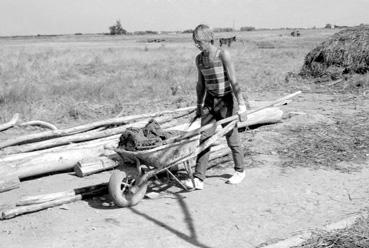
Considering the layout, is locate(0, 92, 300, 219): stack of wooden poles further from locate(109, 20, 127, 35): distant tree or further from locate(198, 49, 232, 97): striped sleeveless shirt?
locate(109, 20, 127, 35): distant tree

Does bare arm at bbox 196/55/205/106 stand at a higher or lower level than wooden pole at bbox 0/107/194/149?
higher

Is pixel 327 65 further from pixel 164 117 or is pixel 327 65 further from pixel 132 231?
pixel 132 231

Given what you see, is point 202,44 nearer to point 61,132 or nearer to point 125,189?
point 125,189

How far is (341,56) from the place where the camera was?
44.0 ft

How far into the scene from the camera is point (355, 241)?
3.78m

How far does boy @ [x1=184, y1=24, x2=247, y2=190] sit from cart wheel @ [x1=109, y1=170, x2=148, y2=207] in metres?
0.60

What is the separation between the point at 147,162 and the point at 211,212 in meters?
0.78

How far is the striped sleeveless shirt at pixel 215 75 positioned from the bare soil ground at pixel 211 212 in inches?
41.2

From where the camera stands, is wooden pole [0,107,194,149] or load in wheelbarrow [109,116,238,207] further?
wooden pole [0,107,194,149]

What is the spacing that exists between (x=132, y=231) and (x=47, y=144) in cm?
260

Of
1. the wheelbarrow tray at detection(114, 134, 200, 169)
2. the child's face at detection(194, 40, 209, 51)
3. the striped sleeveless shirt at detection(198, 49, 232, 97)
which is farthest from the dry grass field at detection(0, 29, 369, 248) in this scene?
the child's face at detection(194, 40, 209, 51)

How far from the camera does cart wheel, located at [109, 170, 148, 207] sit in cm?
472

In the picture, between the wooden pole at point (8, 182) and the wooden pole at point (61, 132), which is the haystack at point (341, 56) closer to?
the wooden pole at point (61, 132)

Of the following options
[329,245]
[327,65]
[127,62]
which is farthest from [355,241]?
[127,62]
